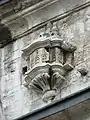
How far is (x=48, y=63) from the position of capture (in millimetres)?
6949

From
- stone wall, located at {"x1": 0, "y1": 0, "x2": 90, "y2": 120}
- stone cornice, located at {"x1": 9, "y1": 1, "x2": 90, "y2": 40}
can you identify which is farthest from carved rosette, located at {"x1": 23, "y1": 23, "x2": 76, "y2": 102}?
stone cornice, located at {"x1": 9, "y1": 1, "x2": 90, "y2": 40}

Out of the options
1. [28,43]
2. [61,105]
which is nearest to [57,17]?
[28,43]

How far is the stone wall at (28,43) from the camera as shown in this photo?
6.87m

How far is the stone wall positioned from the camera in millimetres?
6873

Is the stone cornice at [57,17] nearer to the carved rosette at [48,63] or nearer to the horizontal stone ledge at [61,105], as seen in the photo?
the carved rosette at [48,63]

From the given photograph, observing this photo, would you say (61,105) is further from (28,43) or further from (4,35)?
(4,35)

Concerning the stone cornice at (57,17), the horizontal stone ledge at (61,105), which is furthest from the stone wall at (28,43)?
the horizontal stone ledge at (61,105)

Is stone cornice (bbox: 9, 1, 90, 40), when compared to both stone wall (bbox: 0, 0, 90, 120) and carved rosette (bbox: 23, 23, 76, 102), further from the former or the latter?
carved rosette (bbox: 23, 23, 76, 102)

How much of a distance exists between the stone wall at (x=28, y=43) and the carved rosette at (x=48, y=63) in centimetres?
6

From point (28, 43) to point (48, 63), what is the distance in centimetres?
59

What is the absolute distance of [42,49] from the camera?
7.09 metres

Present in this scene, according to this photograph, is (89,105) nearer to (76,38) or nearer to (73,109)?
(73,109)

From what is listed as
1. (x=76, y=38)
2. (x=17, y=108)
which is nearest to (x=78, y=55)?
(x=76, y=38)

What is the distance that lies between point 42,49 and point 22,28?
62 cm
